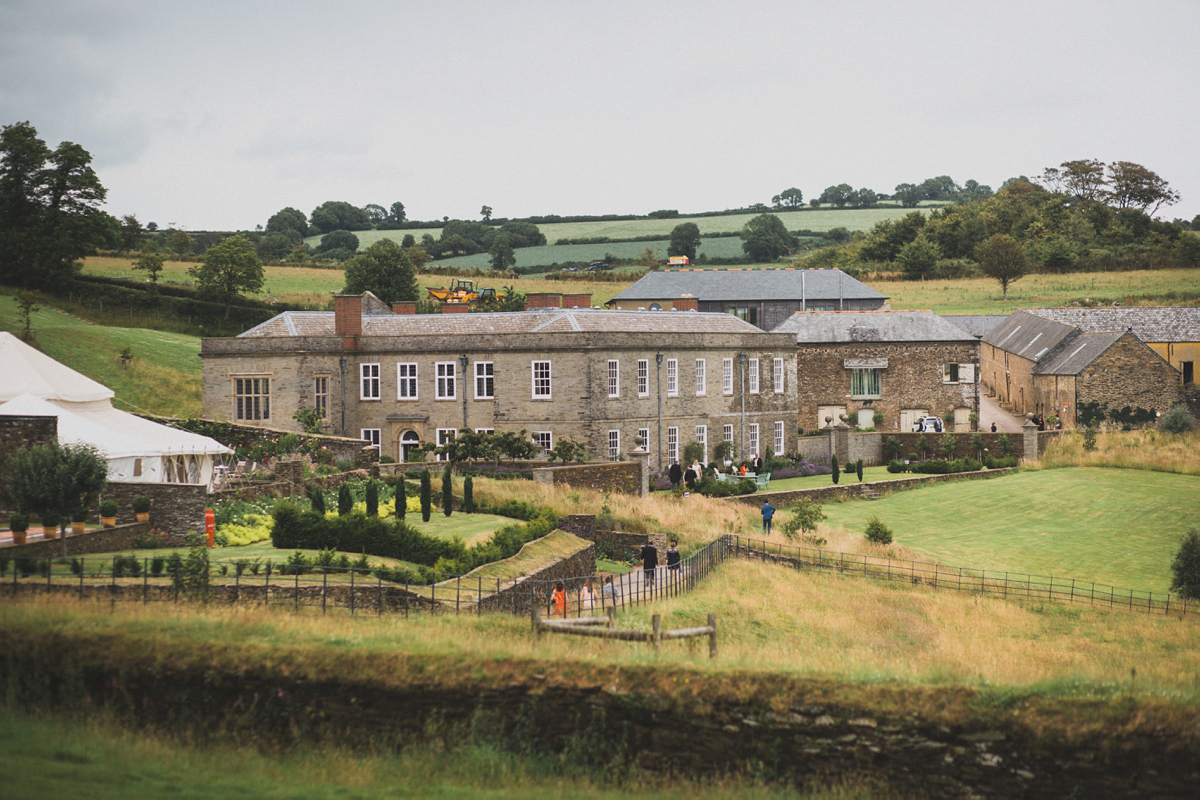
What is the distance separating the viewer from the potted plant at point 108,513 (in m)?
22.2

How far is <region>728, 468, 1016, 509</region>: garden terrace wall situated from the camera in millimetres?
41562

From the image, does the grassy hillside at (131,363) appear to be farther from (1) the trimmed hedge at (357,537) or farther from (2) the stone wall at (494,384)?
(1) the trimmed hedge at (357,537)

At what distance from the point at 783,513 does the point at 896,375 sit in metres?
23.0

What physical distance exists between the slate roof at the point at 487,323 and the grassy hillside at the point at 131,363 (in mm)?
9106

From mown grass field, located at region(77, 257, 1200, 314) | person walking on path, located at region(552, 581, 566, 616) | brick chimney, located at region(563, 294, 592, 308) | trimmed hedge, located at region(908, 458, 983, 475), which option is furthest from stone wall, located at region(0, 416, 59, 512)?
mown grass field, located at region(77, 257, 1200, 314)

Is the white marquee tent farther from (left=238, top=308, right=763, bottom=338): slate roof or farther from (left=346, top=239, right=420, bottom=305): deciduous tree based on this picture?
(left=346, top=239, right=420, bottom=305): deciduous tree

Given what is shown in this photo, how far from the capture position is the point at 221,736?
12711 mm

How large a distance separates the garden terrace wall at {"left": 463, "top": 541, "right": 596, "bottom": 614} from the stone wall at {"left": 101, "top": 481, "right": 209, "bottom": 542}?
6.36 metres

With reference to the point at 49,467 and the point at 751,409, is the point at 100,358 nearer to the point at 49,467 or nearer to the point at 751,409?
the point at 751,409

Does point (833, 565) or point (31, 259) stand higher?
point (31, 259)

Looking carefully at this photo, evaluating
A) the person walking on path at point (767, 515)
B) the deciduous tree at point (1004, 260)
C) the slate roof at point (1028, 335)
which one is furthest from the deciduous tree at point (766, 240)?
the person walking on path at point (767, 515)

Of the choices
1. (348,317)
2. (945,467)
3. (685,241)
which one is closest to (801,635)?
(348,317)

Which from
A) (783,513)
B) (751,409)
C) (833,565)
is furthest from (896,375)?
(833,565)

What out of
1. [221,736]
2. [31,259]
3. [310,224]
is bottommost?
[221,736]
